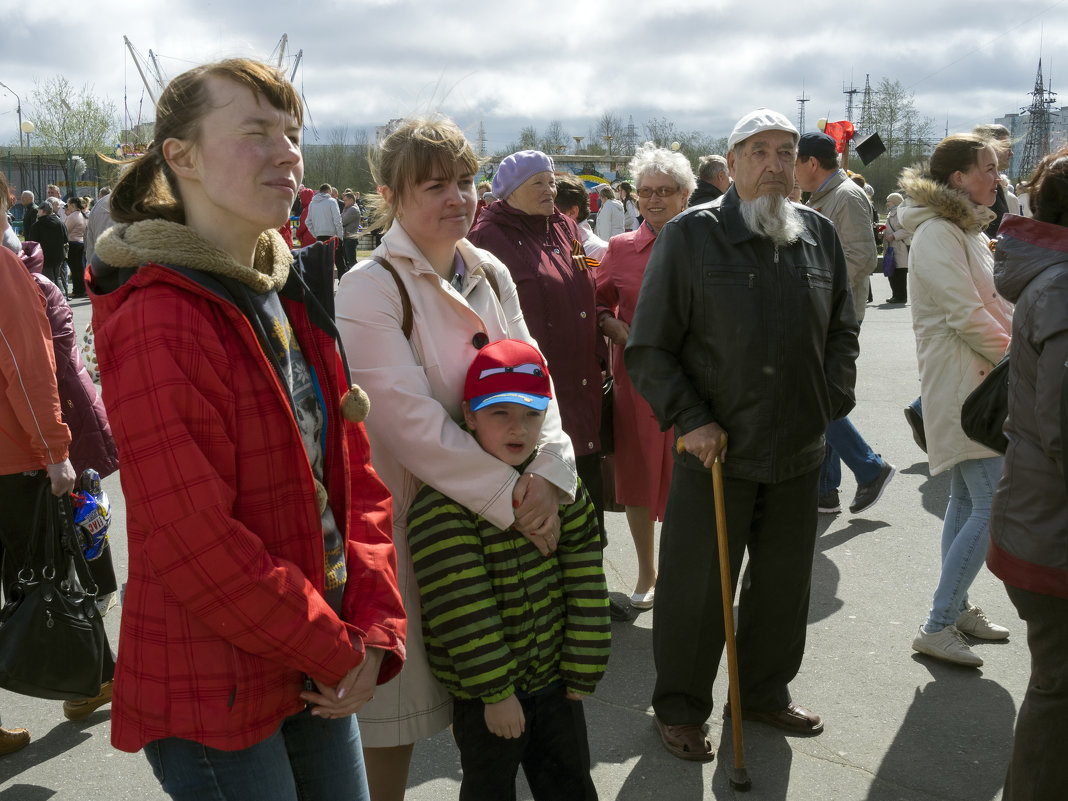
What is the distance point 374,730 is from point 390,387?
33.5 inches

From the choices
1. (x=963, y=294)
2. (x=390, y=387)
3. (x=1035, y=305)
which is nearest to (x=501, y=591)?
(x=390, y=387)

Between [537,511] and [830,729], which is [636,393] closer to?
[830,729]

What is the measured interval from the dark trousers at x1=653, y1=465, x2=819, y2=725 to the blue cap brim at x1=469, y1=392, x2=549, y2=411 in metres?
1.18

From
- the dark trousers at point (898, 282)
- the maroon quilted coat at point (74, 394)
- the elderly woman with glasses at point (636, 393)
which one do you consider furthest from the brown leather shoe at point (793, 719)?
the dark trousers at point (898, 282)

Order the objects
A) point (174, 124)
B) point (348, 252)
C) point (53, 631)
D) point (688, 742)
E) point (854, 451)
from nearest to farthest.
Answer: point (174, 124) < point (53, 631) < point (688, 742) < point (854, 451) < point (348, 252)

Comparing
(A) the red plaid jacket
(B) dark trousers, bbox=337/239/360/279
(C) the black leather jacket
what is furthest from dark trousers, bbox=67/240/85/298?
(A) the red plaid jacket

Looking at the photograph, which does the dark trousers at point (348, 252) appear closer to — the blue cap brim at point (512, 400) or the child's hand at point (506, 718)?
the blue cap brim at point (512, 400)

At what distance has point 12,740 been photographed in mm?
3586

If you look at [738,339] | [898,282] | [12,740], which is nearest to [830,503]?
[738,339]

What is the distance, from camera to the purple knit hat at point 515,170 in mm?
4555

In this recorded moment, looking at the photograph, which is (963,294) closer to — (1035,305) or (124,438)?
(1035,305)

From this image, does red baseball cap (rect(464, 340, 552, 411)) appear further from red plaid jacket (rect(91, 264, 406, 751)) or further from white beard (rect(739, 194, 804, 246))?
white beard (rect(739, 194, 804, 246))

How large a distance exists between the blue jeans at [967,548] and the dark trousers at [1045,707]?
147 cm

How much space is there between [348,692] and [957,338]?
3367mm
